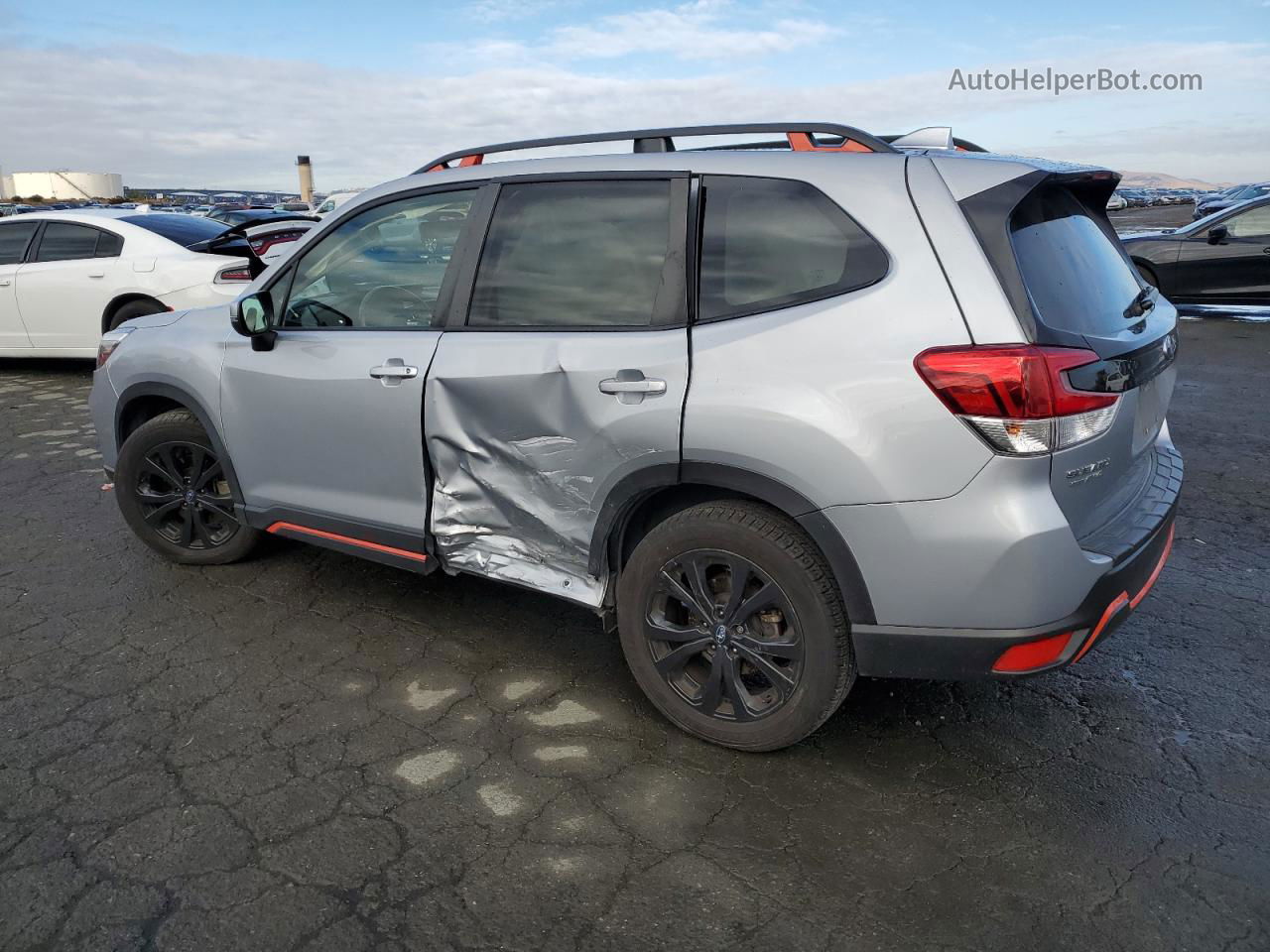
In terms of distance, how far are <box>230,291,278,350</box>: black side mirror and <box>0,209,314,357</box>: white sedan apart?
16.7 feet

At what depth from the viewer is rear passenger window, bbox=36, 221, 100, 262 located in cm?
921

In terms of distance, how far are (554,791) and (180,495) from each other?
2.62 metres

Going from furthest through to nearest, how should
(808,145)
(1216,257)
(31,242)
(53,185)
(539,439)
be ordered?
(53,185) → (1216,257) → (31,242) → (539,439) → (808,145)

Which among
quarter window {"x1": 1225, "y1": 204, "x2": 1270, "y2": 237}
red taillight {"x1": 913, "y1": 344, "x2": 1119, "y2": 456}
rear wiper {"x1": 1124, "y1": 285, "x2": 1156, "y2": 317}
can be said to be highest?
rear wiper {"x1": 1124, "y1": 285, "x2": 1156, "y2": 317}

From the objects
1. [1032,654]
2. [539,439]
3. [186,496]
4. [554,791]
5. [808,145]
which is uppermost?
[808,145]

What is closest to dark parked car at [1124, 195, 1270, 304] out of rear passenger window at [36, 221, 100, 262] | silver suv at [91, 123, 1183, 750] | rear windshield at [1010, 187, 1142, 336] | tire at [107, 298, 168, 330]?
rear windshield at [1010, 187, 1142, 336]

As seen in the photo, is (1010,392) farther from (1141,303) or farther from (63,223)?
(63,223)

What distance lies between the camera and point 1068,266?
9.27 ft

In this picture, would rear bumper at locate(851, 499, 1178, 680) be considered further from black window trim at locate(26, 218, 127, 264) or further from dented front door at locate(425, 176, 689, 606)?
black window trim at locate(26, 218, 127, 264)

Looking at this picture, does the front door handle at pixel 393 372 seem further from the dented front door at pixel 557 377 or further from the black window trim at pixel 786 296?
the black window trim at pixel 786 296

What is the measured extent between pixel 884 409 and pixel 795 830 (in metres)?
1.17

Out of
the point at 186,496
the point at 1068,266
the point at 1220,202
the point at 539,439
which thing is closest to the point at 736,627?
the point at 539,439

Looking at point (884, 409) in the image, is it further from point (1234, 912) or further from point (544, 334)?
point (1234, 912)

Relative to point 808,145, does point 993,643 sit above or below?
below
